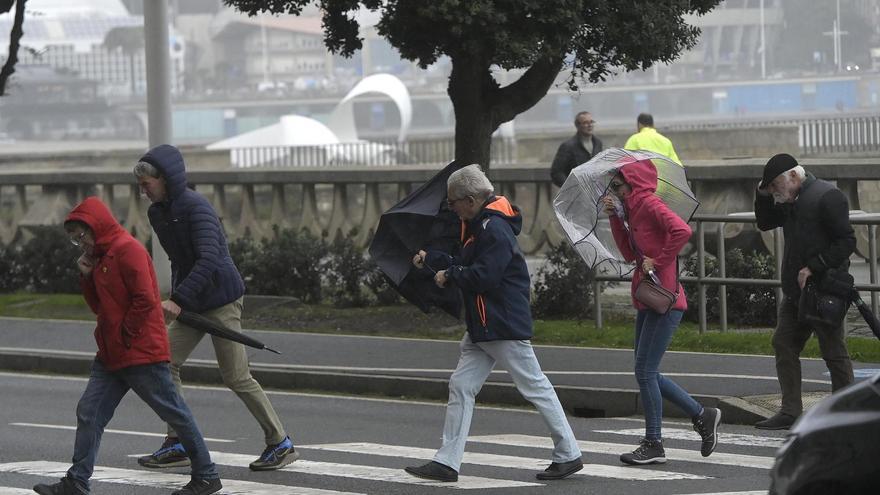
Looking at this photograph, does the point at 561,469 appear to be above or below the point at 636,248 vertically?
below

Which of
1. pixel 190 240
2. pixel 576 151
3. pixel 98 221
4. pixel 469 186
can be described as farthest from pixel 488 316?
pixel 576 151

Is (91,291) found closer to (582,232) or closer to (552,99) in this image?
(582,232)

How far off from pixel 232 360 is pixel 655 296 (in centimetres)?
231

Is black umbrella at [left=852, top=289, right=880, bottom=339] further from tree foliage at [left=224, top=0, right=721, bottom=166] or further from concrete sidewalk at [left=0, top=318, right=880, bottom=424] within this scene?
tree foliage at [left=224, top=0, right=721, bottom=166]

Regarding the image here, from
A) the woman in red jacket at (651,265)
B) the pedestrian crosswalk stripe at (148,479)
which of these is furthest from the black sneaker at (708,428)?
the pedestrian crosswalk stripe at (148,479)

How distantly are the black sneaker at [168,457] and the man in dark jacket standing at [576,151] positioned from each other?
29.0ft

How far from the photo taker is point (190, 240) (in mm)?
8938

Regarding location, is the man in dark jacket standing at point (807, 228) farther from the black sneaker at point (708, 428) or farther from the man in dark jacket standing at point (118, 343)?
the man in dark jacket standing at point (118, 343)

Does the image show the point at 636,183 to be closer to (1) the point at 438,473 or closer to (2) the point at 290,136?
(1) the point at 438,473

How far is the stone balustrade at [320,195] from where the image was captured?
18.1 metres

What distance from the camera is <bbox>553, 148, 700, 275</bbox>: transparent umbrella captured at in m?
9.62

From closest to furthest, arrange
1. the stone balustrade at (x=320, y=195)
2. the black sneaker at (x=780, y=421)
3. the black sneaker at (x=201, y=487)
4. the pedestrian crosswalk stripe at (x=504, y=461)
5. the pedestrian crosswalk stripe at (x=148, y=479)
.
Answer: the black sneaker at (x=201, y=487)
the pedestrian crosswalk stripe at (x=148, y=479)
the pedestrian crosswalk stripe at (x=504, y=461)
the black sneaker at (x=780, y=421)
the stone balustrade at (x=320, y=195)

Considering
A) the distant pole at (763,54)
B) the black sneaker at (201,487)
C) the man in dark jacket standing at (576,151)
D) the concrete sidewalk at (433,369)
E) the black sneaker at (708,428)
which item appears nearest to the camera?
the black sneaker at (201,487)

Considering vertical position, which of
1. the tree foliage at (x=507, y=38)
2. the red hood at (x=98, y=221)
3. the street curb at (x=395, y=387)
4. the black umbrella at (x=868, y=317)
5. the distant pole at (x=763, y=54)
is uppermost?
the distant pole at (x=763, y=54)
